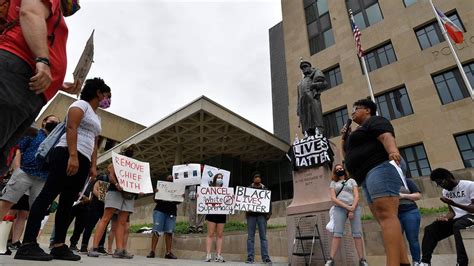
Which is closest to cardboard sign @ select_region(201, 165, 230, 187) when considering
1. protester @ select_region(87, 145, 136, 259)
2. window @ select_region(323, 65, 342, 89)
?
protester @ select_region(87, 145, 136, 259)

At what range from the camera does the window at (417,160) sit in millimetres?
16578

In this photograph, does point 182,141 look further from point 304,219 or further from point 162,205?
point 304,219

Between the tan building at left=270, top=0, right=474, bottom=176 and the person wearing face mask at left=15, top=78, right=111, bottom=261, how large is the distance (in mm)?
17315

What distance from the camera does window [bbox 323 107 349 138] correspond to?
20.7m

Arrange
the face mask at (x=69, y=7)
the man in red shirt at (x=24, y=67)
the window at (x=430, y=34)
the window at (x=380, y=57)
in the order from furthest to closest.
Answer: the window at (x=380, y=57) < the window at (x=430, y=34) < the face mask at (x=69, y=7) < the man in red shirt at (x=24, y=67)

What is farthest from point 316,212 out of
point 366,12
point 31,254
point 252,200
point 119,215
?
point 366,12

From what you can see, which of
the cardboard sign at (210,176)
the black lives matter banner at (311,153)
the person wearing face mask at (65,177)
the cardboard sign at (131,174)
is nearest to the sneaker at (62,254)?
the person wearing face mask at (65,177)

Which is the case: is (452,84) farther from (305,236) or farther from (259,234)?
(305,236)

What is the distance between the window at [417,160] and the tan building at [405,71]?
1.9 inches

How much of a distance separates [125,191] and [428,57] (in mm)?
18828

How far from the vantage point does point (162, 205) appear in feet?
23.8

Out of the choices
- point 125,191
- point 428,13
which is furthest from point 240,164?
point 125,191

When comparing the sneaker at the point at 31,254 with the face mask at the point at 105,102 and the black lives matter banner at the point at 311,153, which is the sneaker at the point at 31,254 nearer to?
the face mask at the point at 105,102

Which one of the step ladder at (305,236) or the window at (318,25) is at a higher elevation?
the window at (318,25)
